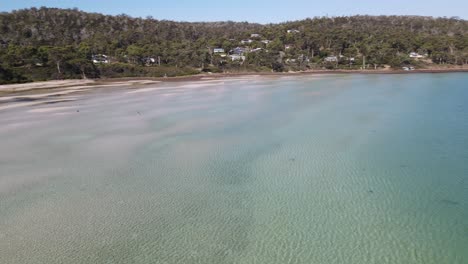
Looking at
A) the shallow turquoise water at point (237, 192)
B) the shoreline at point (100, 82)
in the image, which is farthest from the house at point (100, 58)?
the shallow turquoise water at point (237, 192)

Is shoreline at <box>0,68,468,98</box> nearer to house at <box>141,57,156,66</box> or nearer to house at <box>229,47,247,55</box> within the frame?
house at <box>141,57,156,66</box>

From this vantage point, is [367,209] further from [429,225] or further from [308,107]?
[308,107]

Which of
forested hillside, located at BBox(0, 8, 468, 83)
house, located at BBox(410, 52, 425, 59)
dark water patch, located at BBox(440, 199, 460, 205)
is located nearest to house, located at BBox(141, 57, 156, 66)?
forested hillside, located at BBox(0, 8, 468, 83)

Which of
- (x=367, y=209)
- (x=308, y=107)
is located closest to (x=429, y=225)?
(x=367, y=209)

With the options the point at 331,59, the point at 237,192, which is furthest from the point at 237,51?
the point at 237,192

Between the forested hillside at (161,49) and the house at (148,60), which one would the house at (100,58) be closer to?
the forested hillside at (161,49)

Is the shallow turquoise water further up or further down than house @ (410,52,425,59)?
further down

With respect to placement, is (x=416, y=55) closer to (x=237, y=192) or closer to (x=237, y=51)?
(x=237, y=51)
